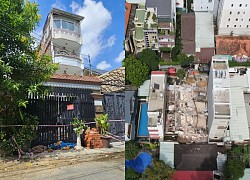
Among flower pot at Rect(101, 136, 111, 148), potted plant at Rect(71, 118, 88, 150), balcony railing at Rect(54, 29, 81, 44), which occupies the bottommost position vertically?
flower pot at Rect(101, 136, 111, 148)

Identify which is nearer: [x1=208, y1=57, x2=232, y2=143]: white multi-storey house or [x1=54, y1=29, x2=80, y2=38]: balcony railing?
[x1=208, y1=57, x2=232, y2=143]: white multi-storey house

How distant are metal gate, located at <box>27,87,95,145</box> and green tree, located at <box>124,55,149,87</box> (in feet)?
4.36

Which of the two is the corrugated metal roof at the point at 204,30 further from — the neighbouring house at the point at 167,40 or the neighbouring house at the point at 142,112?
the neighbouring house at the point at 142,112

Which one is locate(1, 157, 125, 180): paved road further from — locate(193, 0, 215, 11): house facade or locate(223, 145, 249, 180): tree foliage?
locate(193, 0, 215, 11): house facade

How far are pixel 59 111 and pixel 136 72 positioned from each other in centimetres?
182

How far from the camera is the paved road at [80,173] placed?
5.80 feet

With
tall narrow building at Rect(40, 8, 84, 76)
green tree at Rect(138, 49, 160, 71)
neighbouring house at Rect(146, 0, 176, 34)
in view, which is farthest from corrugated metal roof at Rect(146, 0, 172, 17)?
tall narrow building at Rect(40, 8, 84, 76)

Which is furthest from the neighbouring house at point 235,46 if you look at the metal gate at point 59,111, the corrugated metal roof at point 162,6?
the metal gate at point 59,111

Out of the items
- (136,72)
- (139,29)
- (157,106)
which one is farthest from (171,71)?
(157,106)

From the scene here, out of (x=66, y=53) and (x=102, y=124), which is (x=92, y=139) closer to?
(x=102, y=124)

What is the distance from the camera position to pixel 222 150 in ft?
12.4

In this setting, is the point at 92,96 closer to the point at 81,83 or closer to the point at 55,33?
the point at 81,83

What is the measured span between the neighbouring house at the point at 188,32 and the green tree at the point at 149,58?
0.59 metres

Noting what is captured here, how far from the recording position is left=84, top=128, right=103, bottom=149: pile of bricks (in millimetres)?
2877
